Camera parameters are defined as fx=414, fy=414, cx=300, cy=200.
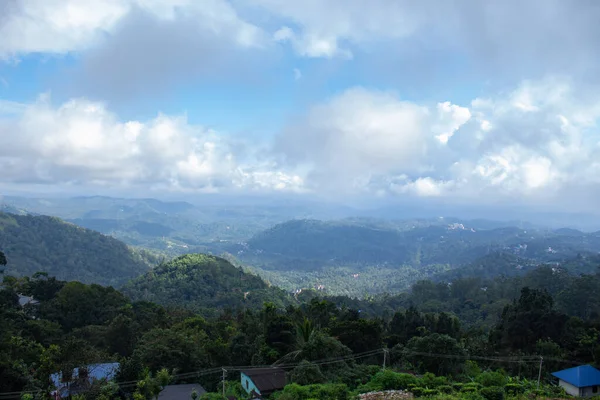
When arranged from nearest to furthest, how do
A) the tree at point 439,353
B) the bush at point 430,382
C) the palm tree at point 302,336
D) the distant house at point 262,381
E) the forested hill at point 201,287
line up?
the bush at point 430,382 → the distant house at point 262,381 → the palm tree at point 302,336 → the tree at point 439,353 → the forested hill at point 201,287

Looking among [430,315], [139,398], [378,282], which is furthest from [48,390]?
[378,282]

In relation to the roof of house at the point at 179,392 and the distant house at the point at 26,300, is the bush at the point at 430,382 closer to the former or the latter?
the roof of house at the point at 179,392

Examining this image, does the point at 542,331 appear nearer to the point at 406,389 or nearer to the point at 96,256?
the point at 406,389

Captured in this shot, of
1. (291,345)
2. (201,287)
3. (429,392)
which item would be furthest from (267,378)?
(201,287)

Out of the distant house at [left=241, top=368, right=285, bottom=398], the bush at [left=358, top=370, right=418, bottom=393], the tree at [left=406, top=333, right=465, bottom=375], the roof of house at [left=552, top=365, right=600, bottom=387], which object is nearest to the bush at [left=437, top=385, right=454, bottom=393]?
the bush at [left=358, top=370, right=418, bottom=393]

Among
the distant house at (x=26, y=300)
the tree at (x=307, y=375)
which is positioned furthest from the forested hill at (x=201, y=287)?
the tree at (x=307, y=375)

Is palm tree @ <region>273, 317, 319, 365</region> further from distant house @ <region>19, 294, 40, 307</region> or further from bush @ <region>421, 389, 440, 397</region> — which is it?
distant house @ <region>19, 294, 40, 307</region>
